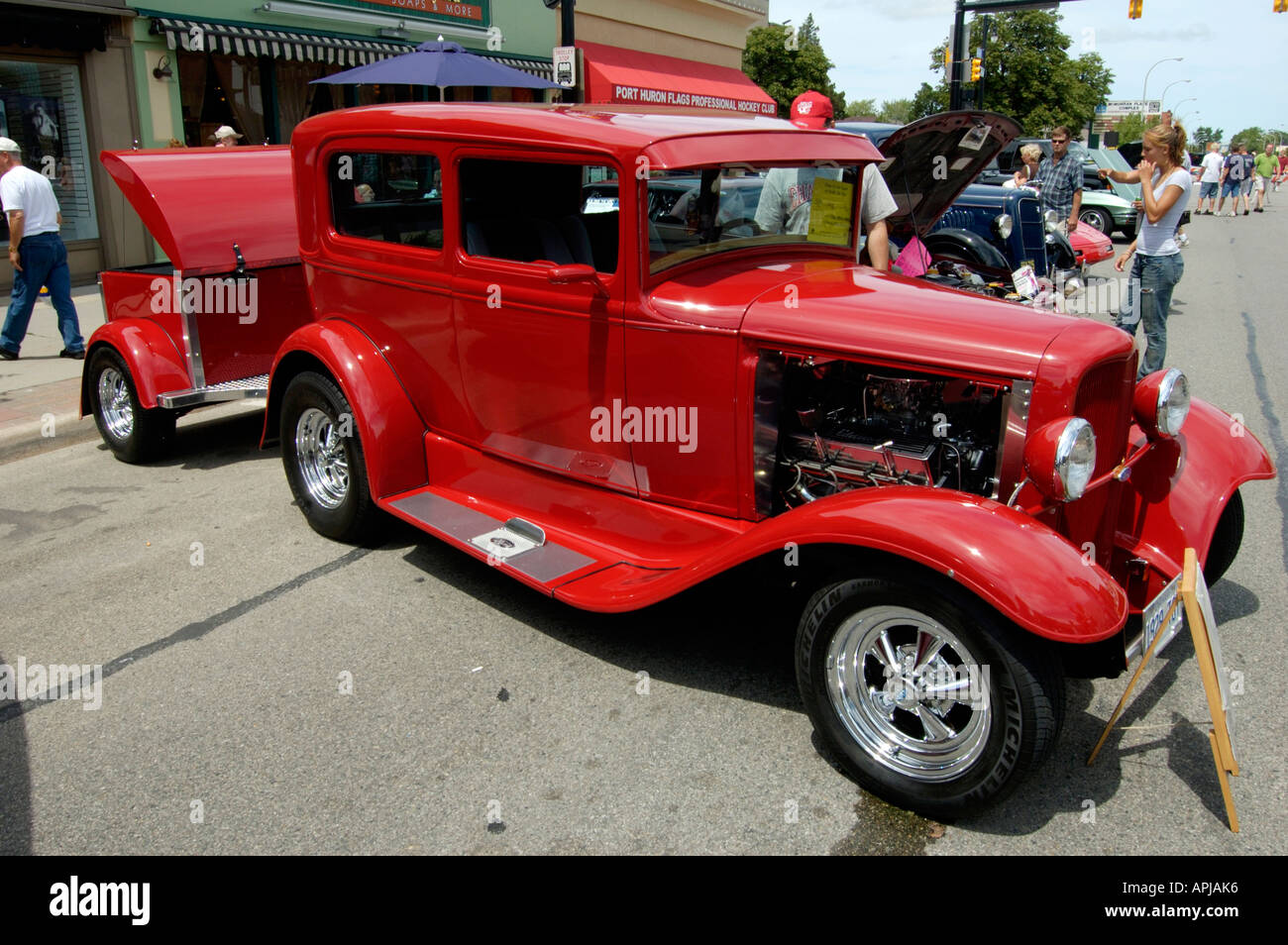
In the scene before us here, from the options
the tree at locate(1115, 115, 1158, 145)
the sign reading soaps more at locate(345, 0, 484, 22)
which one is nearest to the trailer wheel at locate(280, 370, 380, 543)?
the sign reading soaps more at locate(345, 0, 484, 22)

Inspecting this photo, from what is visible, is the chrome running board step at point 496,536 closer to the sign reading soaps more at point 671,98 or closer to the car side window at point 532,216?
the car side window at point 532,216

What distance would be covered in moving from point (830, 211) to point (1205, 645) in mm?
2202

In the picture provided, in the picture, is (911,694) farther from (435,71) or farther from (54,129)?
(54,129)

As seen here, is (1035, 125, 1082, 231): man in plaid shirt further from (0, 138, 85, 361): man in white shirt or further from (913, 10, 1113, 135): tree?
(913, 10, 1113, 135): tree

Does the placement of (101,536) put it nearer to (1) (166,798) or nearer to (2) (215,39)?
(1) (166,798)

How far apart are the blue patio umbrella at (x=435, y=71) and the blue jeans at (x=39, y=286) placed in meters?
3.10

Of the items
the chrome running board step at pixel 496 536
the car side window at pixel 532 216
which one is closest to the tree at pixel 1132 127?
the car side window at pixel 532 216

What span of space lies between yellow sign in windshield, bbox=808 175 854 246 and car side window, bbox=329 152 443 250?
1521 millimetres

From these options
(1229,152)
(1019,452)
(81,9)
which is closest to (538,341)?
(1019,452)

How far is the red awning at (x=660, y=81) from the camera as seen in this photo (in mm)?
17500

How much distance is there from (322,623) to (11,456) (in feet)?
11.6

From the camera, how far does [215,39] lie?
37.2ft

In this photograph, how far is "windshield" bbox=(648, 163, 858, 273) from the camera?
137 inches

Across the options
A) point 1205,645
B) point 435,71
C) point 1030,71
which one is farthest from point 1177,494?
point 1030,71
